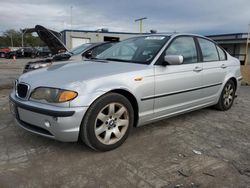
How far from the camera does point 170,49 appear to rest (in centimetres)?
388

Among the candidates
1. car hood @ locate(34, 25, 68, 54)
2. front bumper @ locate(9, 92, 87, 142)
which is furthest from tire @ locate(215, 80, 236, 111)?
car hood @ locate(34, 25, 68, 54)

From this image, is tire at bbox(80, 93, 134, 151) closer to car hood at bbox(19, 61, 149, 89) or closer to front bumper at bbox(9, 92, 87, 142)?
front bumper at bbox(9, 92, 87, 142)

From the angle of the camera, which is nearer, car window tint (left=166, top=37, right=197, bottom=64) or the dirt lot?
the dirt lot

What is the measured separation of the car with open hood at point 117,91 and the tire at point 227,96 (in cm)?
65

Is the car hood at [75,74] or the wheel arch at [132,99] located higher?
the car hood at [75,74]

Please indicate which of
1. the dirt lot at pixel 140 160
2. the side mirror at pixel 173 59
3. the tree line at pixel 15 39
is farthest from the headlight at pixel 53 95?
the tree line at pixel 15 39

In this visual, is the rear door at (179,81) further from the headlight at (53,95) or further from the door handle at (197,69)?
the headlight at (53,95)

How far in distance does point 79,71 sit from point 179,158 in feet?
5.47

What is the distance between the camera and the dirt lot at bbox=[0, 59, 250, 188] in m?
2.53

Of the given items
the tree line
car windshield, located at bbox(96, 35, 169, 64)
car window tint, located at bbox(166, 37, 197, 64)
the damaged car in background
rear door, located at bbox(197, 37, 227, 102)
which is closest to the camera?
car windshield, located at bbox(96, 35, 169, 64)

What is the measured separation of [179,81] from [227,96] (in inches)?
77.2

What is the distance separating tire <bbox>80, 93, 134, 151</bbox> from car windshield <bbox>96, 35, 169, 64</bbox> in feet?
2.72

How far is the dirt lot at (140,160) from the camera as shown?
2533mm

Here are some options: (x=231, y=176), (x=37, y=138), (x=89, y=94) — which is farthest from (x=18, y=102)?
(x=231, y=176)
